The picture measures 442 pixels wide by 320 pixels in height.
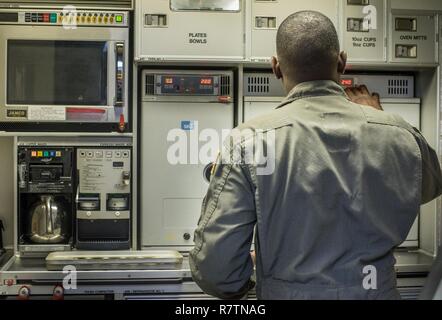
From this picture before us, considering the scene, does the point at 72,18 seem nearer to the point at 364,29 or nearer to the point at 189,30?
the point at 189,30

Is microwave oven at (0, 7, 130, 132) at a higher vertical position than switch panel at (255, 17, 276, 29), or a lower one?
lower

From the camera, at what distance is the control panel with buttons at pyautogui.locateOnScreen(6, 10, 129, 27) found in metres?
2.80

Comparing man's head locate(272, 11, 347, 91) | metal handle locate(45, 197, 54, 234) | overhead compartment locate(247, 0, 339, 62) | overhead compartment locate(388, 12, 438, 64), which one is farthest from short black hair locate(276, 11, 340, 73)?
metal handle locate(45, 197, 54, 234)

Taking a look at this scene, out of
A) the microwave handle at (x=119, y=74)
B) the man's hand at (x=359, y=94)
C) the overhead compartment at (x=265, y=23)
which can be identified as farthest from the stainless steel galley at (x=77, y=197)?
the man's hand at (x=359, y=94)

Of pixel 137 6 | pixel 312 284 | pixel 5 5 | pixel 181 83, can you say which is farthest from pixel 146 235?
pixel 312 284

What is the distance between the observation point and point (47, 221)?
2834 mm

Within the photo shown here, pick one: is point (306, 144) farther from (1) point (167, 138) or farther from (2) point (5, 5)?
(2) point (5, 5)

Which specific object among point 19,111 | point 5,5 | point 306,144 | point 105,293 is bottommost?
point 105,293

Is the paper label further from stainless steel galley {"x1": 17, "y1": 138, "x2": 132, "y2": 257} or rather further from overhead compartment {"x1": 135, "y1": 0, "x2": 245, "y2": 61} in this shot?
overhead compartment {"x1": 135, "y1": 0, "x2": 245, "y2": 61}

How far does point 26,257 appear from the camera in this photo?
9.37 ft

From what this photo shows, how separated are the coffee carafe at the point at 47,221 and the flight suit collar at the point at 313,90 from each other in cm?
173

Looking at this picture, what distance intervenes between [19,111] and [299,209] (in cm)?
190

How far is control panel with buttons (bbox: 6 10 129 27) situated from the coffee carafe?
915 millimetres
